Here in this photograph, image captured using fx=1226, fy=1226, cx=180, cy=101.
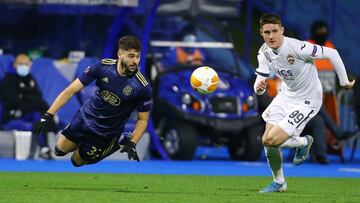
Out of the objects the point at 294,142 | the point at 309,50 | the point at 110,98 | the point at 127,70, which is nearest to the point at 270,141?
the point at 294,142

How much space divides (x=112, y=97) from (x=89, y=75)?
43 centimetres

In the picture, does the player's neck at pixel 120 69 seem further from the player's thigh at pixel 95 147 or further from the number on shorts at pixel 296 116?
the number on shorts at pixel 296 116

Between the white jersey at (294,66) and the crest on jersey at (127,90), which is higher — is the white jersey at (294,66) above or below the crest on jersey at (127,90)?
above

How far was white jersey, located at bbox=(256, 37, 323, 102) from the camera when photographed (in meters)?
15.3

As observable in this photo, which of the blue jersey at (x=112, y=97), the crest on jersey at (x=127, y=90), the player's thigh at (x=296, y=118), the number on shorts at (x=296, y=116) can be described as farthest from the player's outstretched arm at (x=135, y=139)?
the number on shorts at (x=296, y=116)

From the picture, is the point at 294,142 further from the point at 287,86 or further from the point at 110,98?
the point at 110,98

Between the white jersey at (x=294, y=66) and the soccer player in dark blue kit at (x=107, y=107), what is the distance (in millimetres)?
1547

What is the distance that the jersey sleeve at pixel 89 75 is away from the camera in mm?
15133

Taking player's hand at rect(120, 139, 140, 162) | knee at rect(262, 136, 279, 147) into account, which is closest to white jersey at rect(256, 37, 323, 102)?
knee at rect(262, 136, 279, 147)

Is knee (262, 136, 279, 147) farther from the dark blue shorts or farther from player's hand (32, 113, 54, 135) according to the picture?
player's hand (32, 113, 54, 135)

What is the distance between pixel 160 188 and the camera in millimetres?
15859

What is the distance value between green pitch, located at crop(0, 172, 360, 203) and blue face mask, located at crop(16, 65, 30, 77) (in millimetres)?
4827

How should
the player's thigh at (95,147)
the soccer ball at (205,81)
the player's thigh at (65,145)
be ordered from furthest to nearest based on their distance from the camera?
the soccer ball at (205,81) < the player's thigh at (65,145) < the player's thigh at (95,147)

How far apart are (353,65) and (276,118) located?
13.7 m
